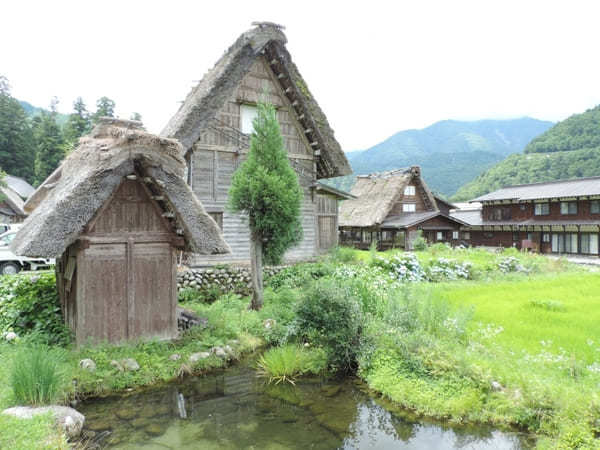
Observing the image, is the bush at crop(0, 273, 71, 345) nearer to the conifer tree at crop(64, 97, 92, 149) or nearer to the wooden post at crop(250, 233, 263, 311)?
the wooden post at crop(250, 233, 263, 311)

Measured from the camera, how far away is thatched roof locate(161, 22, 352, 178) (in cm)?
1430

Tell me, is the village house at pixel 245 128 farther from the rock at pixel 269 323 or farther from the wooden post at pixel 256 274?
the rock at pixel 269 323

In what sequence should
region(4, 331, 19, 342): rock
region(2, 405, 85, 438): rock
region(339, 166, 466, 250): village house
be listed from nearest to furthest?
1. region(2, 405, 85, 438): rock
2. region(4, 331, 19, 342): rock
3. region(339, 166, 466, 250): village house

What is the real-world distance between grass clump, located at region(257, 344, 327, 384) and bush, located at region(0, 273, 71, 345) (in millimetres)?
4174

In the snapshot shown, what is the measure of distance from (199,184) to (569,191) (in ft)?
97.2

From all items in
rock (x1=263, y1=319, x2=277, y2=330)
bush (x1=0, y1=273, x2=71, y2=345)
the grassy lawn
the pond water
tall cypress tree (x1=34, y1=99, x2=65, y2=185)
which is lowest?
the pond water

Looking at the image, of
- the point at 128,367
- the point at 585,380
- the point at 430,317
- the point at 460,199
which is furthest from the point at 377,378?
the point at 460,199

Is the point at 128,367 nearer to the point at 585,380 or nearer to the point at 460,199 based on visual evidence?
the point at 585,380

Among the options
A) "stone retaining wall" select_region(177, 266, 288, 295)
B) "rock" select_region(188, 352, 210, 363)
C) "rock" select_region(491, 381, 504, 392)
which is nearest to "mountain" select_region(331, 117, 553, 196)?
"stone retaining wall" select_region(177, 266, 288, 295)

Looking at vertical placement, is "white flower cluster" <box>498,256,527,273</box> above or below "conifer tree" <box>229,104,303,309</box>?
below

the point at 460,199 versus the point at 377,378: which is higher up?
the point at 460,199

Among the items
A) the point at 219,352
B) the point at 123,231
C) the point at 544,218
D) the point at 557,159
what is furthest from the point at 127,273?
the point at 557,159

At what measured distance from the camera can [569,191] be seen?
3173 cm

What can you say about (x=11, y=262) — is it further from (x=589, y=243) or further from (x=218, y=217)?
(x=589, y=243)
